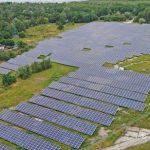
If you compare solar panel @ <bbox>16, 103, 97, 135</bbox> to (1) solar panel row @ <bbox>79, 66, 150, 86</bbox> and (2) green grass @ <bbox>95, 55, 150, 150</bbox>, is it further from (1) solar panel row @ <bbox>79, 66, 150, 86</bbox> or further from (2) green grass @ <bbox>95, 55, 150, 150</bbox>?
(1) solar panel row @ <bbox>79, 66, 150, 86</bbox>

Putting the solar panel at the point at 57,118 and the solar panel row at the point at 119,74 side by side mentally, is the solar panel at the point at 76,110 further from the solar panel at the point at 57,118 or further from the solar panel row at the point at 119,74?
the solar panel row at the point at 119,74

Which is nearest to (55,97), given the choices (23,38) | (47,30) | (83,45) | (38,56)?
(38,56)

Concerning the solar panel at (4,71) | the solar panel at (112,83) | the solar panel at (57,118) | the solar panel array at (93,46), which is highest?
the solar panel array at (93,46)

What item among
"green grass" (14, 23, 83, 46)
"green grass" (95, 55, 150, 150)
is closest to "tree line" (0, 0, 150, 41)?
"green grass" (14, 23, 83, 46)

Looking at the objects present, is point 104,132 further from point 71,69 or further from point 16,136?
point 71,69

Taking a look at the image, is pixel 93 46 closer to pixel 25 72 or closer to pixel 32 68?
pixel 32 68

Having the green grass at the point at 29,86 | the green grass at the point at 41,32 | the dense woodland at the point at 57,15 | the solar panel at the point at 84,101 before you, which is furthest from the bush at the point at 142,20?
the solar panel at the point at 84,101
